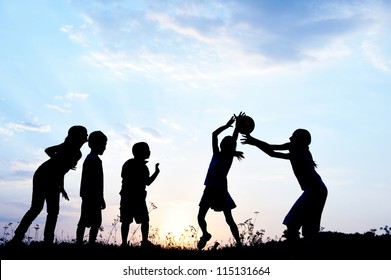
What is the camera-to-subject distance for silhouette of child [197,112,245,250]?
11258 millimetres

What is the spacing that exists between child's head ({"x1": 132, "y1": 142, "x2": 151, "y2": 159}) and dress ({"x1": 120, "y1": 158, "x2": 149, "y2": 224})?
110 millimetres

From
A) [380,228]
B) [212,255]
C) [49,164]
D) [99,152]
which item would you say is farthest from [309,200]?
[49,164]

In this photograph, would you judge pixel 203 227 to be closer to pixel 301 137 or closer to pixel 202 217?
pixel 202 217

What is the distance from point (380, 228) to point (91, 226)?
6731 mm

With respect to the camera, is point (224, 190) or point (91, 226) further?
point (224, 190)

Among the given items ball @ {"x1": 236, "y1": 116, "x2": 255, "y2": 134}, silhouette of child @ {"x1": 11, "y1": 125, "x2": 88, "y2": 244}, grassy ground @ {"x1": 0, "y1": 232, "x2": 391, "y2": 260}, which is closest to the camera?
grassy ground @ {"x1": 0, "y1": 232, "x2": 391, "y2": 260}

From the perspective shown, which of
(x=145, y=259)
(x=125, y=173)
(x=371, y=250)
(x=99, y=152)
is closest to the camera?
(x=145, y=259)

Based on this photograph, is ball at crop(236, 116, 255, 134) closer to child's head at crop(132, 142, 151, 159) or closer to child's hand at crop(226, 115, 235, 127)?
child's hand at crop(226, 115, 235, 127)

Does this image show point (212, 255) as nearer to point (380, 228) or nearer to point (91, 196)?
point (91, 196)

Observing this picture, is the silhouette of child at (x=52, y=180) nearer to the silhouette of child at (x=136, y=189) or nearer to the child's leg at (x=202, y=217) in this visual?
the silhouette of child at (x=136, y=189)

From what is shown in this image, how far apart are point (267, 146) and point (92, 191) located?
3.67 meters

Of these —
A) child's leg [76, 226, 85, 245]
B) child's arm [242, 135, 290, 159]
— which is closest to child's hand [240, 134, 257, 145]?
child's arm [242, 135, 290, 159]

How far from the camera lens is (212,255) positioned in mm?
9711

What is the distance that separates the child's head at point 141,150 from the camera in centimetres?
1106
